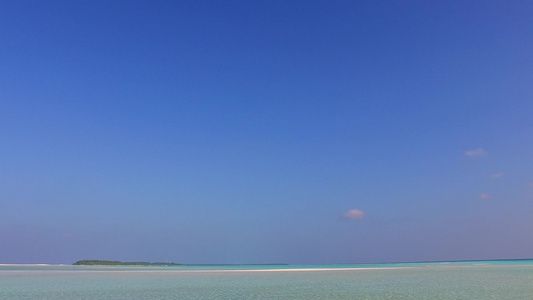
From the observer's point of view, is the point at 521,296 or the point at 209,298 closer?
the point at 521,296

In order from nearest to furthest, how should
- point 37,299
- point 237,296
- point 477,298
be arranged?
point 477,298 → point 37,299 → point 237,296

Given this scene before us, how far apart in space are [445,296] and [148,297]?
1149cm

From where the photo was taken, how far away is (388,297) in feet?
48.4

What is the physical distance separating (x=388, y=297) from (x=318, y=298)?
103 inches

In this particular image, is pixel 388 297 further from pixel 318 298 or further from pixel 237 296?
pixel 237 296

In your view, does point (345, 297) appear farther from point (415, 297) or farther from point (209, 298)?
point (209, 298)

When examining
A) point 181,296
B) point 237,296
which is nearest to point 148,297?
point 181,296

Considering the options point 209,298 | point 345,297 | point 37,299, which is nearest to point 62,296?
point 37,299

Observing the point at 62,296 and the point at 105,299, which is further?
the point at 62,296

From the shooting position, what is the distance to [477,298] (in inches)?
553

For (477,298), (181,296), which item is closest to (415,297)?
(477,298)

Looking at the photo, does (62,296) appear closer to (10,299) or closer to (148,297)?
(10,299)

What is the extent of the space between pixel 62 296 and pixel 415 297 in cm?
1417

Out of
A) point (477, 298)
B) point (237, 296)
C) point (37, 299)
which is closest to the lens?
point (477, 298)
